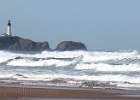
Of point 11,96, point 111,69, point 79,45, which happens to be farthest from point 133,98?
point 79,45

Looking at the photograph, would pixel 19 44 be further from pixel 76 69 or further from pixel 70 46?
pixel 76 69

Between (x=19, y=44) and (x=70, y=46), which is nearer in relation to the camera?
(x=70, y=46)

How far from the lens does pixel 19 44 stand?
8650cm

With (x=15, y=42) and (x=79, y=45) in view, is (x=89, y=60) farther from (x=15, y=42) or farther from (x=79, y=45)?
(x=15, y=42)

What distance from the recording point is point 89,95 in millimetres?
13891

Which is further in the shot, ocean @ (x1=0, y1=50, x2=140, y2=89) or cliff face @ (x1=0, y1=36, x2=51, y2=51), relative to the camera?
cliff face @ (x1=0, y1=36, x2=51, y2=51)

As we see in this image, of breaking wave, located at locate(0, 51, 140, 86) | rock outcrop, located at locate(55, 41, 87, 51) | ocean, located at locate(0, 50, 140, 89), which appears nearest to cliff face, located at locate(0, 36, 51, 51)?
rock outcrop, located at locate(55, 41, 87, 51)

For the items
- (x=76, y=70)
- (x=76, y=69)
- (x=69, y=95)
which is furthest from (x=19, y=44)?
(x=69, y=95)

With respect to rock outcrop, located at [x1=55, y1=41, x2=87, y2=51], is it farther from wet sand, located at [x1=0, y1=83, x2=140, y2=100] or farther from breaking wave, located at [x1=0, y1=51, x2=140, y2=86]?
wet sand, located at [x1=0, y1=83, x2=140, y2=100]

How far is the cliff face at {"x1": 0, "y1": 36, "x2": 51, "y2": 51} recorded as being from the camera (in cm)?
8403

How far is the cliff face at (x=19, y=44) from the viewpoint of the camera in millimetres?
84031

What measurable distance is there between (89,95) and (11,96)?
2.40 metres

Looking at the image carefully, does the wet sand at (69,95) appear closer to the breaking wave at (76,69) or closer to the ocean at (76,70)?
the ocean at (76,70)

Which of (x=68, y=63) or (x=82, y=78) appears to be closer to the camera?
(x=82, y=78)
